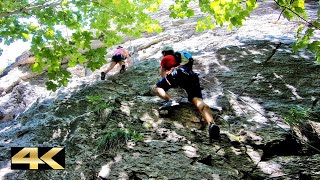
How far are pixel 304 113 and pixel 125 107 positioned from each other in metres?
3.78

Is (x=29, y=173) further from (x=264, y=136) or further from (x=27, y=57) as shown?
(x=27, y=57)

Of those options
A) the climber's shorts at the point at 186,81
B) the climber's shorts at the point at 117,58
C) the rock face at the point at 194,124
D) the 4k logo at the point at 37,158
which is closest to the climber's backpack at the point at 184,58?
the climber's shorts at the point at 186,81

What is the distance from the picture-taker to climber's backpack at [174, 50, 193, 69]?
5906 mm

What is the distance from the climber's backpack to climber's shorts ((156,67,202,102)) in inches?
15.2

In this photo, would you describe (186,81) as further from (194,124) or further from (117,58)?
(117,58)

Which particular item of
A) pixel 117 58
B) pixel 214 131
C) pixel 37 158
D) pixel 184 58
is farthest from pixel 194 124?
pixel 117 58

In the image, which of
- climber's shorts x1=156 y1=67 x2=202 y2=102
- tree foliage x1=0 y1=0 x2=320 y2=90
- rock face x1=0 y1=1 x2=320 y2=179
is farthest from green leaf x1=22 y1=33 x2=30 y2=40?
climber's shorts x1=156 y1=67 x2=202 y2=102

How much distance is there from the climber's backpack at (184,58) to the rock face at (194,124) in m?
0.92

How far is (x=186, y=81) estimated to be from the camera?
5.48m

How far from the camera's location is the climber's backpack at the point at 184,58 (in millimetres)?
5906

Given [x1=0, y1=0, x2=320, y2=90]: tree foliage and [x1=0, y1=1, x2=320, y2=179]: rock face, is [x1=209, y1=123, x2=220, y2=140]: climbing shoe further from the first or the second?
[x1=0, y1=0, x2=320, y2=90]: tree foliage

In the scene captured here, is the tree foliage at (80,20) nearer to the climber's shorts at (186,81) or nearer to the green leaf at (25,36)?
the green leaf at (25,36)

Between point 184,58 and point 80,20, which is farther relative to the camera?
point 80,20

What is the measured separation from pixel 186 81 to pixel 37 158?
3200 millimetres
